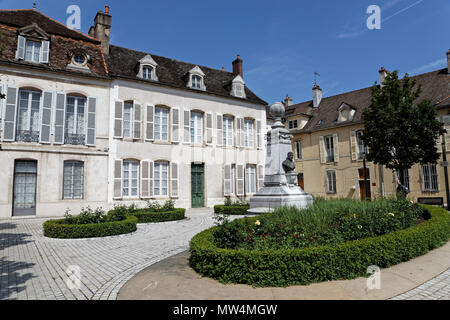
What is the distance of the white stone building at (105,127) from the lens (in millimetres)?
13461

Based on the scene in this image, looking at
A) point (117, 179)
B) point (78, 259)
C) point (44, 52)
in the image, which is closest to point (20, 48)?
point (44, 52)

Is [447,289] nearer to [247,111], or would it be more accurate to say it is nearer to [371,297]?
[371,297]

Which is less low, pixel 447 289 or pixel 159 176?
pixel 159 176

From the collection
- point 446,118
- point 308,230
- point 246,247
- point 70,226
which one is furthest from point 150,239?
point 446,118

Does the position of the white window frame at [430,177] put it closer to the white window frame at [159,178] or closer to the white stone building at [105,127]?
the white stone building at [105,127]

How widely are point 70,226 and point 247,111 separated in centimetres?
1467

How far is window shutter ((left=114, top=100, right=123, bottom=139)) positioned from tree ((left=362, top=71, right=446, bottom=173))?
13633 mm

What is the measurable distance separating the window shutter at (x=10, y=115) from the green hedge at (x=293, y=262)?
494 inches

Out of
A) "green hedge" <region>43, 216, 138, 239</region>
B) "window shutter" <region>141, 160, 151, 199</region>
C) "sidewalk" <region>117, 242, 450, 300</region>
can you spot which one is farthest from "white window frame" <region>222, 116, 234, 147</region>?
"sidewalk" <region>117, 242, 450, 300</region>

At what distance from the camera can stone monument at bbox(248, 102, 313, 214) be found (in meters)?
8.71

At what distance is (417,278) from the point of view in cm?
421

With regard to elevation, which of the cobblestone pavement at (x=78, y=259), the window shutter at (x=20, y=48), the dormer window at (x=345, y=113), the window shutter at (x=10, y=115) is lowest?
the cobblestone pavement at (x=78, y=259)

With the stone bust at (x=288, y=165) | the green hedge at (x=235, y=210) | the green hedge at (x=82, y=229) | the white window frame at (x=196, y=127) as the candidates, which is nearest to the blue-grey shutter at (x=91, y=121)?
the white window frame at (x=196, y=127)
